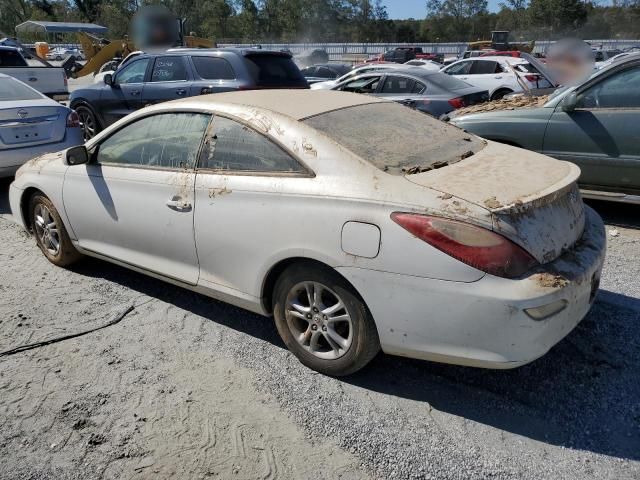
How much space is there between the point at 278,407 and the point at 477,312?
1157 mm

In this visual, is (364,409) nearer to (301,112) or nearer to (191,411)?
(191,411)

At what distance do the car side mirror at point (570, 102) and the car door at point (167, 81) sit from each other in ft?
18.8

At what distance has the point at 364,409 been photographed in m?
2.84

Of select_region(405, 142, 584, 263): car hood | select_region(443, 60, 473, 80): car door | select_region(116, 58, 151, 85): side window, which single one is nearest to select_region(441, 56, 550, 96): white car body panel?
select_region(443, 60, 473, 80): car door

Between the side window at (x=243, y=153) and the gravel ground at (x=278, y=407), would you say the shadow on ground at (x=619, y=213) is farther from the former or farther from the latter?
the side window at (x=243, y=153)

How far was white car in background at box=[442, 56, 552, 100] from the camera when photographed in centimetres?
1456

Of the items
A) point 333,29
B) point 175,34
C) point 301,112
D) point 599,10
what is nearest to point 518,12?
point 599,10

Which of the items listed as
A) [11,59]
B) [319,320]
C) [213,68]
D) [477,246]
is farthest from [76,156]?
[11,59]

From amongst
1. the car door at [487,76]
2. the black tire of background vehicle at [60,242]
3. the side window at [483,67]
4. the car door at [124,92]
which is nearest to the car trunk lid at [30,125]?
the black tire of background vehicle at [60,242]

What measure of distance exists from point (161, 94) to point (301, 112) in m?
6.68

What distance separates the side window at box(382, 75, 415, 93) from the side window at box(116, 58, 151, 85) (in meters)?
4.31

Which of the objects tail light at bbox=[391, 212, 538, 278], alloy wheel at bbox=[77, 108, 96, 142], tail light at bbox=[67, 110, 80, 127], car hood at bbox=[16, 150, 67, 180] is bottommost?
alloy wheel at bbox=[77, 108, 96, 142]

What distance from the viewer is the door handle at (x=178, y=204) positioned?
3418 mm

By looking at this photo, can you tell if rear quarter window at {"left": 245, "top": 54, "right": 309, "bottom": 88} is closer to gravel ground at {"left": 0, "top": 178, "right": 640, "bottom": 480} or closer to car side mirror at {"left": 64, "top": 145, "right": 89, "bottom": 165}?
car side mirror at {"left": 64, "top": 145, "right": 89, "bottom": 165}
